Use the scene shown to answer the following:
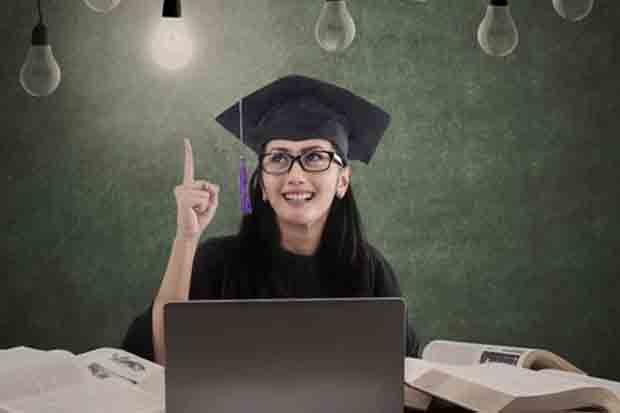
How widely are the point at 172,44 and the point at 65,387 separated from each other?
2105 mm

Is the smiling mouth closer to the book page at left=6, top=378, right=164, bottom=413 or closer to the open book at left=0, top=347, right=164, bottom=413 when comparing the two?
the open book at left=0, top=347, right=164, bottom=413

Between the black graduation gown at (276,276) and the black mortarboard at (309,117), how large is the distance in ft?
1.48

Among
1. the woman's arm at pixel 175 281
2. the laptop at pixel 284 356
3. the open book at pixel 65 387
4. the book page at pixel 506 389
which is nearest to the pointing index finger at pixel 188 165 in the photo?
the woman's arm at pixel 175 281

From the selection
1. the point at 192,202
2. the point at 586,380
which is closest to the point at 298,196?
the point at 192,202

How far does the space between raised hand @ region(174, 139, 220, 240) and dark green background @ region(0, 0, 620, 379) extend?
0.06m

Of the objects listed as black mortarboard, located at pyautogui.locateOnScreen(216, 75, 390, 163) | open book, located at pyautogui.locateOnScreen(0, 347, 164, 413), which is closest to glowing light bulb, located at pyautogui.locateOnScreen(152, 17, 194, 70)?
black mortarboard, located at pyautogui.locateOnScreen(216, 75, 390, 163)

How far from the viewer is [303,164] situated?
3.35 meters

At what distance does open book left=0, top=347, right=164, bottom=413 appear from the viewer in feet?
5.44

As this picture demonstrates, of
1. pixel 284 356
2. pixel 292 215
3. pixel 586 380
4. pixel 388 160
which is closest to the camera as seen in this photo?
pixel 284 356

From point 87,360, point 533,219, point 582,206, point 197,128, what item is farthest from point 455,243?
point 87,360

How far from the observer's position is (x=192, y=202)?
350cm

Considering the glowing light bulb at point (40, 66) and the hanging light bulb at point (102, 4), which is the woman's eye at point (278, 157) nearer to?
the glowing light bulb at point (40, 66)

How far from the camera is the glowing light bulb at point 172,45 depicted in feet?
11.7

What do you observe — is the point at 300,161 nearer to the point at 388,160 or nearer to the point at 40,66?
the point at 388,160
